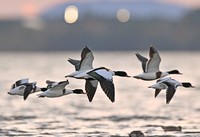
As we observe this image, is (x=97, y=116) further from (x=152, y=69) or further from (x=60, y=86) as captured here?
(x=152, y=69)

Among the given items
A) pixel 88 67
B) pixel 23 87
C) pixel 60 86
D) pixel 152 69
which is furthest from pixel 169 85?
pixel 23 87

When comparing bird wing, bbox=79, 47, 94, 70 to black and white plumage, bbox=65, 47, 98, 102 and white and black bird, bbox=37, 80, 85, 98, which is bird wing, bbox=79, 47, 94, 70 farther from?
white and black bird, bbox=37, 80, 85, 98

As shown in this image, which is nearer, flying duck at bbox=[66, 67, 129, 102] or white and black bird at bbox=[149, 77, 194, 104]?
flying duck at bbox=[66, 67, 129, 102]

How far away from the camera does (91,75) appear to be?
24.7 metres

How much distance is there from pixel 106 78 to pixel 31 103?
29.7 meters

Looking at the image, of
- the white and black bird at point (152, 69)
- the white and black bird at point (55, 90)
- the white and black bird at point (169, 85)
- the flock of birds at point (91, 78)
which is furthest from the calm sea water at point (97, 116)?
the white and black bird at point (152, 69)

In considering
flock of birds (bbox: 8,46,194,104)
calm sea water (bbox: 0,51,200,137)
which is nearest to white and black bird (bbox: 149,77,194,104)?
flock of birds (bbox: 8,46,194,104)

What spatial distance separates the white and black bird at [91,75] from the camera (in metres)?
23.4

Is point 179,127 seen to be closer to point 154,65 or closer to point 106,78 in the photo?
point 154,65

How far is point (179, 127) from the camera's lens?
34.2 m

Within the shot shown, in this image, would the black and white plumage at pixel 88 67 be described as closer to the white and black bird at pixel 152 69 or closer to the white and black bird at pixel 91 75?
the white and black bird at pixel 91 75

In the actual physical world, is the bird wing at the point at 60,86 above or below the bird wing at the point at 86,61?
below

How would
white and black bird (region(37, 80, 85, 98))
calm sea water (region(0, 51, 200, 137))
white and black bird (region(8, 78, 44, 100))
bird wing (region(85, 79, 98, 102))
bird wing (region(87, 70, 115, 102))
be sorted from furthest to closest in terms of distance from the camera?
calm sea water (region(0, 51, 200, 137)) → white and black bird (region(37, 80, 85, 98)) → white and black bird (region(8, 78, 44, 100)) → bird wing (region(85, 79, 98, 102)) → bird wing (region(87, 70, 115, 102))

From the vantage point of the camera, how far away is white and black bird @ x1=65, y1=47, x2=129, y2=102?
2340 cm
